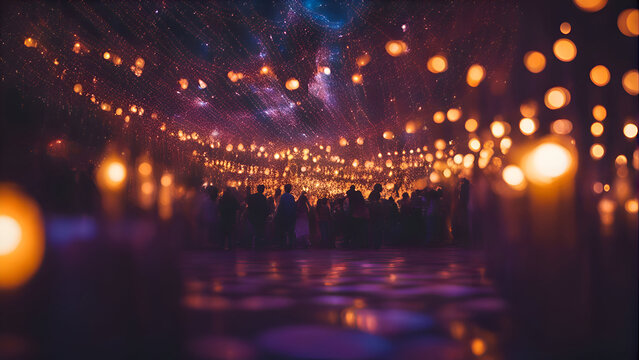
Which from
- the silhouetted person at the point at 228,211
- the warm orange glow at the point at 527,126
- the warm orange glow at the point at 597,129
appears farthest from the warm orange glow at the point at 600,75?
the silhouetted person at the point at 228,211

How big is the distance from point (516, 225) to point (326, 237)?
26.5ft

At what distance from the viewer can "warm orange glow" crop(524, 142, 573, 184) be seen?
8.68ft

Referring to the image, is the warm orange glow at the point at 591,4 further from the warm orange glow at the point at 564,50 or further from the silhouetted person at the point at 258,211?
the silhouetted person at the point at 258,211

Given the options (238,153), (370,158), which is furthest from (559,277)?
(370,158)

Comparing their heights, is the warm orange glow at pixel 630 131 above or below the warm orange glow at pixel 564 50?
below

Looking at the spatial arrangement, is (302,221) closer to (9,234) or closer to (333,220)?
(333,220)

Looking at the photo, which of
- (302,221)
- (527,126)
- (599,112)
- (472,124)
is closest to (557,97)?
(527,126)

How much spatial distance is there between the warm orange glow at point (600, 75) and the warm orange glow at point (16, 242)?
8.33 metres

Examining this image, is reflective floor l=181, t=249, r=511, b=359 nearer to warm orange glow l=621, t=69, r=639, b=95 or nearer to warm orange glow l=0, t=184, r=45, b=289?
warm orange glow l=0, t=184, r=45, b=289

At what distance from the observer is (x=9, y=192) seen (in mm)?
2406

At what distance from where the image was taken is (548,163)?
107 inches

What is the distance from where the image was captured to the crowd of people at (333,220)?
954cm

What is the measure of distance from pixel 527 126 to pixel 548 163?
718cm

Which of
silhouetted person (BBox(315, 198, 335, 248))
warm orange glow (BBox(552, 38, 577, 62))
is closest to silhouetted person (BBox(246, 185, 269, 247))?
silhouetted person (BBox(315, 198, 335, 248))
